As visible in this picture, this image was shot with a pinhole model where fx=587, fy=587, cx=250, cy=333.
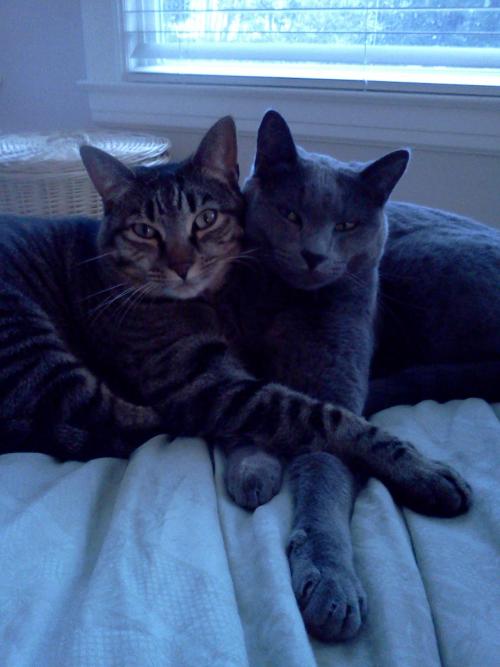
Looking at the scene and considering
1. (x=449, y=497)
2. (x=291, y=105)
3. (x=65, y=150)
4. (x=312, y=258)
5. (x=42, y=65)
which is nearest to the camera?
(x=449, y=497)

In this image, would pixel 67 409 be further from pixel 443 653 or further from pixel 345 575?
pixel 443 653

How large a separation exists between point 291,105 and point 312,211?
0.90 metres

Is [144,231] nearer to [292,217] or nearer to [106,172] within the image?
[106,172]

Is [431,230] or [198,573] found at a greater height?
[431,230]

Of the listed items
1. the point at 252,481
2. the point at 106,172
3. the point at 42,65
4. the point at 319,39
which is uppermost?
the point at 319,39

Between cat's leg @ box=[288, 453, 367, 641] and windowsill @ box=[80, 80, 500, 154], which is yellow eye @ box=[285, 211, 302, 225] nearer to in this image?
cat's leg @ box=[288, 453, 367, 641]

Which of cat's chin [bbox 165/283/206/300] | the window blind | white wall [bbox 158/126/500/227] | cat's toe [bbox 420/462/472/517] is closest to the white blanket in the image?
cat's toe [bbox 420/462/472/517]

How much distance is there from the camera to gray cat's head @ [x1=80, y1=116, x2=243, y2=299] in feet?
3.59

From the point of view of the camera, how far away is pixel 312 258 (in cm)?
106

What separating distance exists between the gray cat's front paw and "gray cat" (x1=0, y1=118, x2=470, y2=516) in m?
0.05

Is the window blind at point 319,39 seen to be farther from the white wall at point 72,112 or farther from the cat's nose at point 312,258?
the cat's nose at point 312,258

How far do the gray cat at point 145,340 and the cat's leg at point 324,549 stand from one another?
0.06 m

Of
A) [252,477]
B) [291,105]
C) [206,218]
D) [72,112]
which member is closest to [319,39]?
[291,105]

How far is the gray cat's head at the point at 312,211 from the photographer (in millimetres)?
1085
